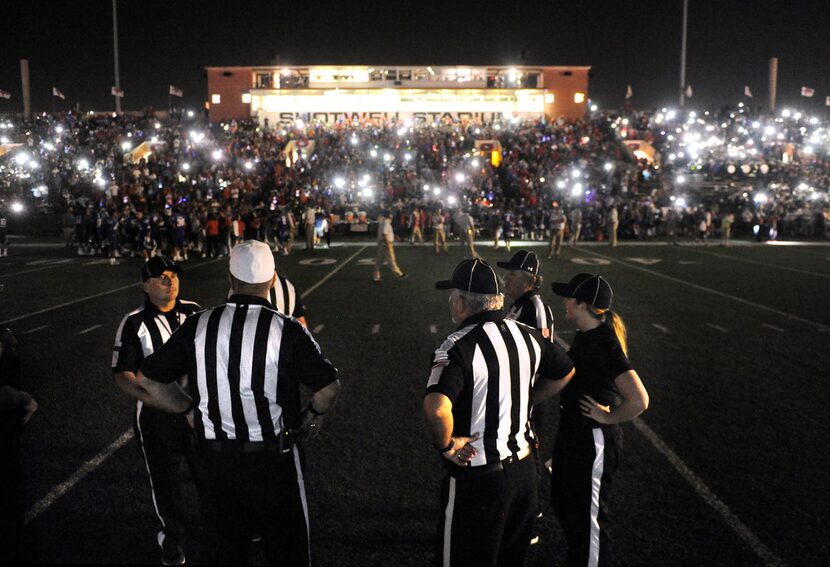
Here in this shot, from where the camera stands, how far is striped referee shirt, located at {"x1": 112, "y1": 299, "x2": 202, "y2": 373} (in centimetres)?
387

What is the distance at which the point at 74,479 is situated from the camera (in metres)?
4.88

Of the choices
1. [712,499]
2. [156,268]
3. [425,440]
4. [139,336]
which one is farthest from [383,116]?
[139,336]

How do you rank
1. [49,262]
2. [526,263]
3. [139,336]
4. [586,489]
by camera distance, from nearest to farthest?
Answer: 1. [586,489]
2. [139,336]
3. [526,263]
4. [49,262]

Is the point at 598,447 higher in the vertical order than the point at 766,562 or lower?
higher

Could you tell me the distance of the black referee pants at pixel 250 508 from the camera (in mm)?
2957

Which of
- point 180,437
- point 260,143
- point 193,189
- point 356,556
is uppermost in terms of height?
point 260,143

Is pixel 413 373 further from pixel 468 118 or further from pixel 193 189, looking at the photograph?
pixel 468 118

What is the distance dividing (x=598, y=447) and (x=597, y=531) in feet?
1.29

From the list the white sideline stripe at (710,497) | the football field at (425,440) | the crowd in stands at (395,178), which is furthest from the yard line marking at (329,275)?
the white sideline stripe at (710,497)

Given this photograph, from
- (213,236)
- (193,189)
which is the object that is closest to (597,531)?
(213,236)

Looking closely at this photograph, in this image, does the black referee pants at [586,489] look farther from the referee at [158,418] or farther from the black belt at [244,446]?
the referee at [158,418]

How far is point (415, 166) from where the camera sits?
4234 centimetres

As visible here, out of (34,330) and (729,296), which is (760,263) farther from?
(34,330)

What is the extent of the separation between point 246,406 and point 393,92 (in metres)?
62.3
